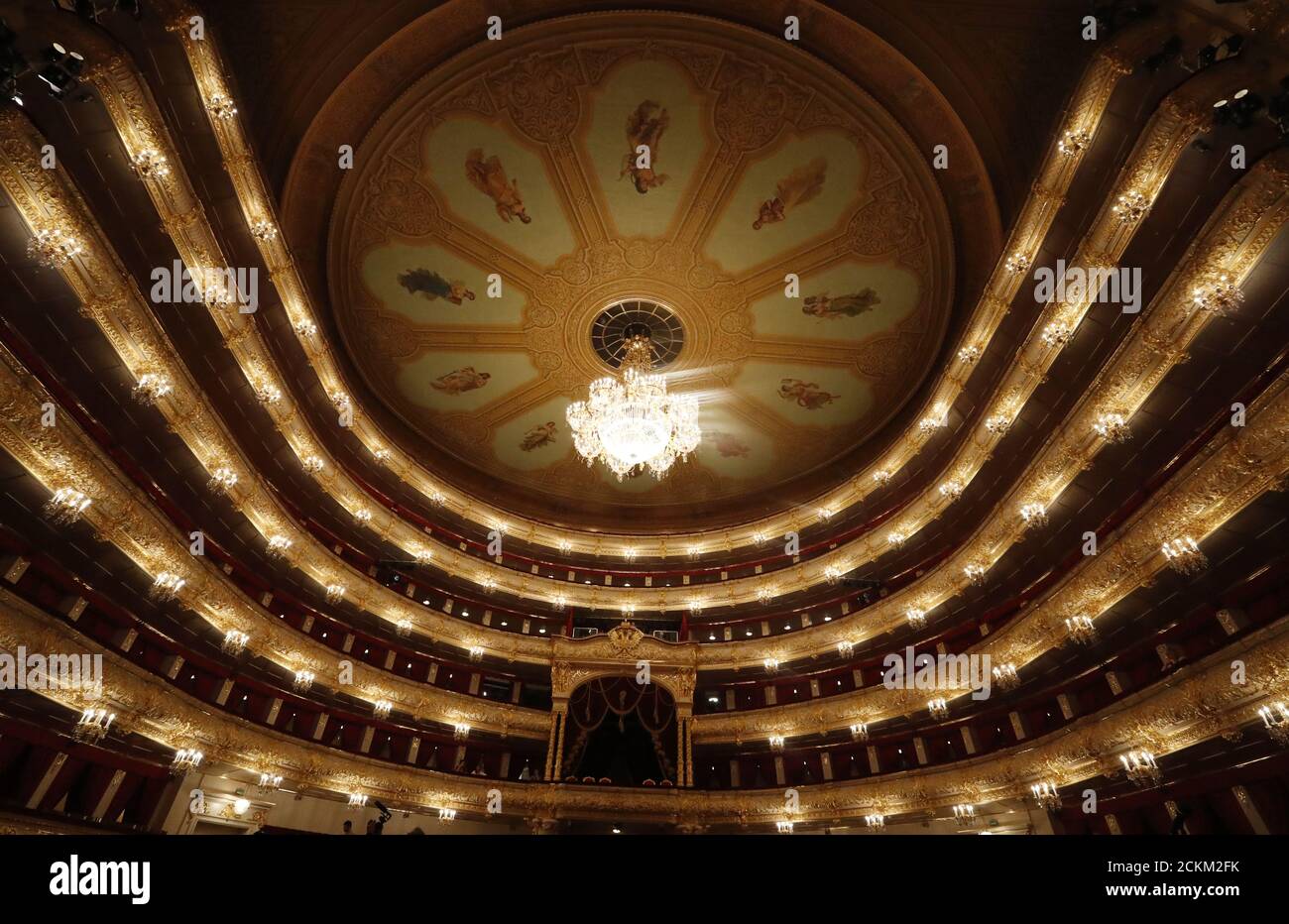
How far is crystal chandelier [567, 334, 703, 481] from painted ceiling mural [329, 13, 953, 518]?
437 cm

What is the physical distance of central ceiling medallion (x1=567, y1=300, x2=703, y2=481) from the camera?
47.3ft

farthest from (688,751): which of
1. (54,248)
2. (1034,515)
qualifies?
(54,248)

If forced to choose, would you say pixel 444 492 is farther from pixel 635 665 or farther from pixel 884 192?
pixel 884 192

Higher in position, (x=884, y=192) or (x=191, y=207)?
(x=884, y=192)

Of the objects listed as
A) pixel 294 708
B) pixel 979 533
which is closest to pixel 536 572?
pixel 294 708

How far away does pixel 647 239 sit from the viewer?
1706cm

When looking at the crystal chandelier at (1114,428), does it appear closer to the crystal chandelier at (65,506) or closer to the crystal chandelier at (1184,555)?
the crystal chandelier at (1184,555)

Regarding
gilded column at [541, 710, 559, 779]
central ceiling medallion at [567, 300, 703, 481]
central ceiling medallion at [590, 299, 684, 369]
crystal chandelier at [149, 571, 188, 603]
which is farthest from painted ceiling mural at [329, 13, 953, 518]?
gilded column at [541, 710, 559, 779]

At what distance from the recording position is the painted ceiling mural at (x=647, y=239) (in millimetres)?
14094

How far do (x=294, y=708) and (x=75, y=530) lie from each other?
6606 millimetres

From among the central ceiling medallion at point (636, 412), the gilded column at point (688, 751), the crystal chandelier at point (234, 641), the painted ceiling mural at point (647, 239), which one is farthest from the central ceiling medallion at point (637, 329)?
the crystal chandelier at point (234, 641)

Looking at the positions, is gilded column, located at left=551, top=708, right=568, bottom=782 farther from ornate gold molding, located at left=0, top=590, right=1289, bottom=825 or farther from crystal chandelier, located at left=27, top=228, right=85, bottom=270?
crystal chandelier, located at left=27, top=228, right=85, bottom=270

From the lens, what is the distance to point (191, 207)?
11461mm
